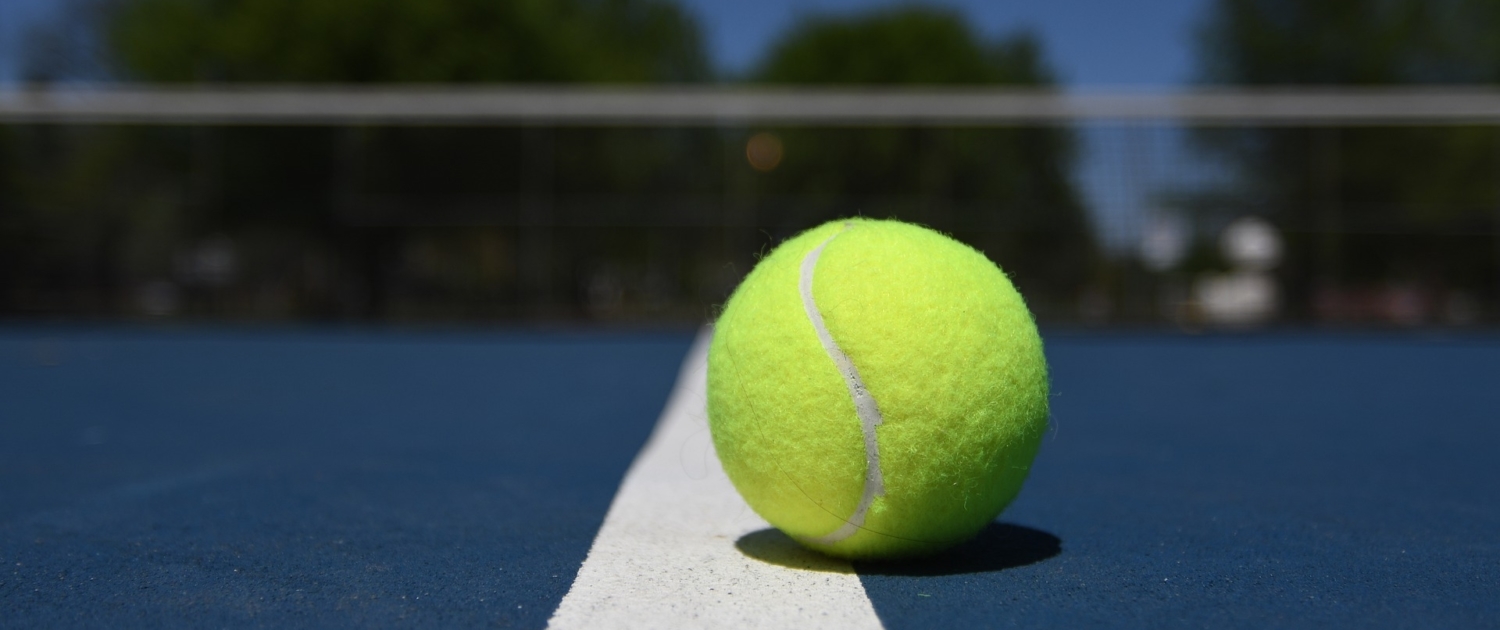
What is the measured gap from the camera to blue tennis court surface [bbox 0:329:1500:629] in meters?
Answer: 2.13

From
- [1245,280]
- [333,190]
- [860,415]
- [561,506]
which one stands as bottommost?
[1245,280]

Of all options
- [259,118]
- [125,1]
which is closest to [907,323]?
[259,118]

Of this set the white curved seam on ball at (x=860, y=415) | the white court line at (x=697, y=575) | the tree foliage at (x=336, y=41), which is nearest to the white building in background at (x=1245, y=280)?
the white court line at (x=697, y=575)

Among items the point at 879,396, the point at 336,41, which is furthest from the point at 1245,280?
the point at 336,41

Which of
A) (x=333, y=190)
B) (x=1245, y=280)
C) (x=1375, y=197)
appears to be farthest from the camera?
(x=333, y=190)

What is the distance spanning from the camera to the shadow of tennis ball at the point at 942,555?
2426mm

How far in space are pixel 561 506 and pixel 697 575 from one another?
0.95m

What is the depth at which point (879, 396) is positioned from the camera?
2238 millimetres

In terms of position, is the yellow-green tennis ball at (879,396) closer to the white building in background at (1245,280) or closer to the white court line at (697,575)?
the white court line at (697,575)

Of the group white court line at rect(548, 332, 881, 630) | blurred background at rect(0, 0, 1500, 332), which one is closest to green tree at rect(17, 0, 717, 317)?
blurred background at rect(0, 0, 1500, 332)

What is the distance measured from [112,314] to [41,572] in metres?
13.1

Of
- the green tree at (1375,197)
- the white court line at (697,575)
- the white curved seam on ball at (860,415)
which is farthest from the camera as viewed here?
the green tree at (1375,197)

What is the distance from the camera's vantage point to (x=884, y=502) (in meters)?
2.27

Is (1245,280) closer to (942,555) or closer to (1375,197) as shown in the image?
(1375,197)
